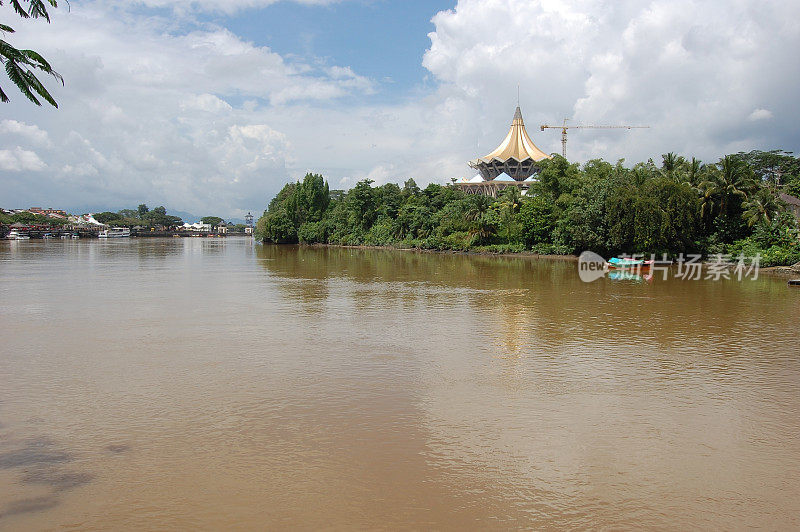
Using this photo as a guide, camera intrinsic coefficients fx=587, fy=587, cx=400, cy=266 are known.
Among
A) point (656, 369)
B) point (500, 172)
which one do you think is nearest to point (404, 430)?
point (656, 369)

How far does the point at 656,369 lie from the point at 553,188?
32.7 m

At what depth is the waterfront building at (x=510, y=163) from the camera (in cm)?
7181

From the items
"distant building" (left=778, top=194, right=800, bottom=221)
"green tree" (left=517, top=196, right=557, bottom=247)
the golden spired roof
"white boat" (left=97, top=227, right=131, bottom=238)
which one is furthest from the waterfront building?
"white boat" (left=97, top=227, right=131, bottom=238)

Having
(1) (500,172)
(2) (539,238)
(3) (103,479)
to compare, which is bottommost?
(3) (103,479)

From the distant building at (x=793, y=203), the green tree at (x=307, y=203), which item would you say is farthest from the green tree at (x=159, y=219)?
the distant building at (x=793, y=203)

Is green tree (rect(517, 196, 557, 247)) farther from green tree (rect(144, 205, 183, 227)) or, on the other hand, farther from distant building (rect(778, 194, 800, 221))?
green tree (rect(144, 205, 183, 227))

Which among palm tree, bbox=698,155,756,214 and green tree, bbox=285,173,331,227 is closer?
palm tree, bbox=698,155,756,214

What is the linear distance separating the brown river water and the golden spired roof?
60.9 meters

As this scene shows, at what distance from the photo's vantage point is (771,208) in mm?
29625

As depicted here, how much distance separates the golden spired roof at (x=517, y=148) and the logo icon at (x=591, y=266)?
129 ft

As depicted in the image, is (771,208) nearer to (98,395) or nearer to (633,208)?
(633,208)

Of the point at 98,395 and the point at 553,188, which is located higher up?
the point at 553,188

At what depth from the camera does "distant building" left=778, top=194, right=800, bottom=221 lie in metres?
31.6

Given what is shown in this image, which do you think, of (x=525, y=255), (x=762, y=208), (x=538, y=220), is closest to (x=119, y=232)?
(x=525, y=255)
